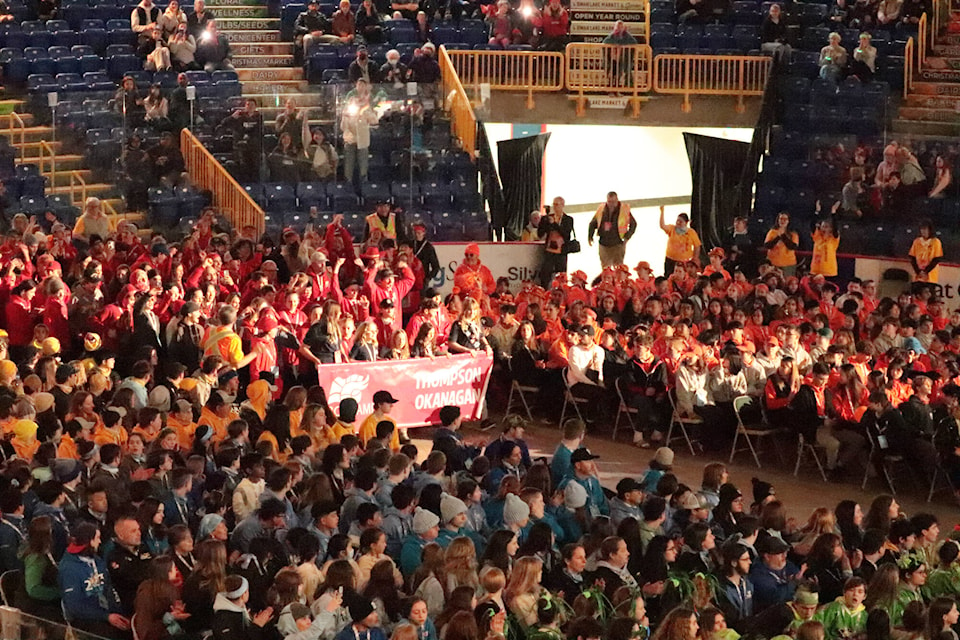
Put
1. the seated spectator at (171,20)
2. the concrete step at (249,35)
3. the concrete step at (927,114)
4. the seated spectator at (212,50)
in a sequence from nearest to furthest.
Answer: the concrete step at (927,114), the seated spectator at (171,20), the seated spectator at (212,50), the concrete step at (249,35)

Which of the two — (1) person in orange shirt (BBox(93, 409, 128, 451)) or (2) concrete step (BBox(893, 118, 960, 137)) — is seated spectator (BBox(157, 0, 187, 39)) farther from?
(1) person in orange shirt (BBox(93, 409, 128, 451))

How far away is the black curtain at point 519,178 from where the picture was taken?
76.8 feet

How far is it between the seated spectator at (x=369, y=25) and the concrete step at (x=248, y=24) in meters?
1.58

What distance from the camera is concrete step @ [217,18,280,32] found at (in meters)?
26.6

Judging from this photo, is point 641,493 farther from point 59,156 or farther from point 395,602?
point 59,156

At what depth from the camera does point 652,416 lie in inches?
663

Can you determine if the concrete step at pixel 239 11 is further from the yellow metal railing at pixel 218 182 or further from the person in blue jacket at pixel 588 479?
the person in blue jacket at pixel 588 479

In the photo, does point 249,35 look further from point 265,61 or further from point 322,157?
point 322,157

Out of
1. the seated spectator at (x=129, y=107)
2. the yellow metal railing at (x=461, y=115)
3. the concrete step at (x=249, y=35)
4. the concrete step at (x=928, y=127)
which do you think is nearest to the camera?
the seated spectator at (x=129, y=107)

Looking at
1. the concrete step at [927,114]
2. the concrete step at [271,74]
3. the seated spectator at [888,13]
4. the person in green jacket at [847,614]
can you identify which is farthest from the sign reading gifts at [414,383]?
the seated spectator at [888,13]

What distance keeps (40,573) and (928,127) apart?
49.9 ft

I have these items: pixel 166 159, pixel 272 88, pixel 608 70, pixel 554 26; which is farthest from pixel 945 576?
pixel 554 26

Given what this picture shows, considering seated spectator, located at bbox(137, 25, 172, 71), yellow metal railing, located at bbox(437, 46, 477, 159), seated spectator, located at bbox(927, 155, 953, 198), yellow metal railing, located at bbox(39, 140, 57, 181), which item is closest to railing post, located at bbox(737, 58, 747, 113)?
seated spectator, located at bbox(927, 155, 953, 198)

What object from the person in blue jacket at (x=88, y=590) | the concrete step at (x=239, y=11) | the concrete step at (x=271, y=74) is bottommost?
the person in blue jacket at (x=88, y=590)
